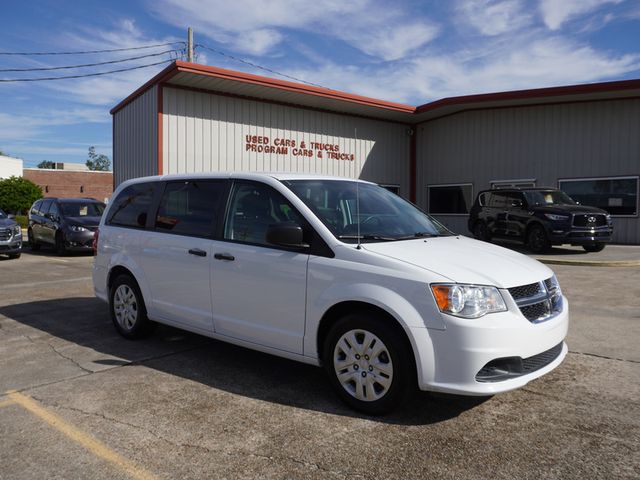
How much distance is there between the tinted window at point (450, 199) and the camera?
71.9ft

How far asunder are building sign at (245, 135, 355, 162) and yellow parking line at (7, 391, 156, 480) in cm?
1508

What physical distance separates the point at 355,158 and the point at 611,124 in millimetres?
→ 9068

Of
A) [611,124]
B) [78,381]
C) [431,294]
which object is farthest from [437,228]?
[611,124]

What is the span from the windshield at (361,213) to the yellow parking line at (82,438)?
205cm

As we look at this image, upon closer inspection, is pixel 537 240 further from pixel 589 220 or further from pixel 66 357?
pixel 66 357

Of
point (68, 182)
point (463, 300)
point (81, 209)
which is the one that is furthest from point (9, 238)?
point (68, 182)

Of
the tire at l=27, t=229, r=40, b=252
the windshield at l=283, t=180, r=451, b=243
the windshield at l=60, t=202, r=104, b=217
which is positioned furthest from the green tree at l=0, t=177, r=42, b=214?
the windshield at l=283, t=180, r=451, b=243

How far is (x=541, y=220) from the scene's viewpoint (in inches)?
552

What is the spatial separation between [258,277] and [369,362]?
1178 mm

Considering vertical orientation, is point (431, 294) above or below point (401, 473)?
above

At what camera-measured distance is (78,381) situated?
4.56 meters

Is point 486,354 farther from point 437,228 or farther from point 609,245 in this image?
point 609,245

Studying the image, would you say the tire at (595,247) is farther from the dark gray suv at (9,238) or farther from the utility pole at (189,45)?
the utility pole at (189,45)

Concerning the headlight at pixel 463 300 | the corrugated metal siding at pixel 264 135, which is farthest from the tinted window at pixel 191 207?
the corrugated metal siding at pixel 264 135
